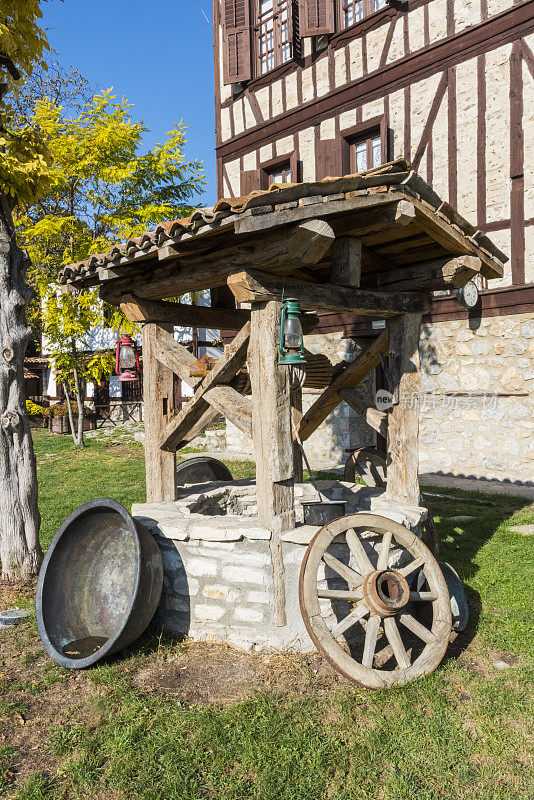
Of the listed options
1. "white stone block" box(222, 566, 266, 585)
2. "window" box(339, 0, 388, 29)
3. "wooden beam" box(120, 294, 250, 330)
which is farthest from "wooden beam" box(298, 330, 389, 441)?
"window" box(339, 0, 388, 29)

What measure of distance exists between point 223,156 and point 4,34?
8.36 meters

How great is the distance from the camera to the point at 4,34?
4523mm

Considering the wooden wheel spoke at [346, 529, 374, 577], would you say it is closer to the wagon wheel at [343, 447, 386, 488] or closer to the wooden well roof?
the wooden well roof

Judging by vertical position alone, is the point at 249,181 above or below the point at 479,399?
above

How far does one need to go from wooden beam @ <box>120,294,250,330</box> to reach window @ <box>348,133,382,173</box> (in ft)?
20.1

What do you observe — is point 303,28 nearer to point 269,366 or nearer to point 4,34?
point 4,34

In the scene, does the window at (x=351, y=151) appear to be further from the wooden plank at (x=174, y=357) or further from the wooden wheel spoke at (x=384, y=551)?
the wooden wheel spoke at (x=384, y=551)

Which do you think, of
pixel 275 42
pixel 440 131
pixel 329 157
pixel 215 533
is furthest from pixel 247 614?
pixel 275 42

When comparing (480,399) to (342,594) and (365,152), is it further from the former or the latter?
A: (342,594)

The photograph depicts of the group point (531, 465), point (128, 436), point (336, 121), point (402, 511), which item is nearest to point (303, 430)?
point (402, 511)

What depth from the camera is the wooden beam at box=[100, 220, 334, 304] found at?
11.7 feet

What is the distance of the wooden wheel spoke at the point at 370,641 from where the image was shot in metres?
3.37

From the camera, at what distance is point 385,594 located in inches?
141

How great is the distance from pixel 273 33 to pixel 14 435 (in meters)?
10.1
